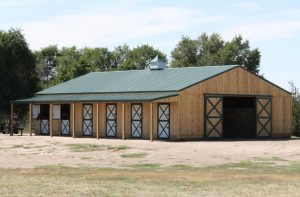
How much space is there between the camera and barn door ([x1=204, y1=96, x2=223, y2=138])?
40719 millimetres

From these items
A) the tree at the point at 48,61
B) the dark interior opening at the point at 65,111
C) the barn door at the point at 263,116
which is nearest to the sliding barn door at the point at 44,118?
the dark interior opening at the point at 65,111

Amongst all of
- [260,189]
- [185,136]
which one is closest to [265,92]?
[185,136]

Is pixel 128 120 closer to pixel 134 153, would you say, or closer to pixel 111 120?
pixel 111 120

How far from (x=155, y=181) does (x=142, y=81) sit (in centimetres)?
2644

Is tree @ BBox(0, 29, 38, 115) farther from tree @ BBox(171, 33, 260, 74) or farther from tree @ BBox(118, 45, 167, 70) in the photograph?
tree @ BBox(118, 45, 167, 70)

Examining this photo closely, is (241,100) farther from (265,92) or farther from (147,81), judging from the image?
(147,81)

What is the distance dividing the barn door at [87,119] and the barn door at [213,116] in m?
7.72

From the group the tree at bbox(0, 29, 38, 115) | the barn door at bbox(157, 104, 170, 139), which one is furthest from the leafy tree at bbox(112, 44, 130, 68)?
the barn door at bbox(157, 104, 170, 139)

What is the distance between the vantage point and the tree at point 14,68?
→ 56.9 m

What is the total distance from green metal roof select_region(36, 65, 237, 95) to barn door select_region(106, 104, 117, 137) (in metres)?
1.23

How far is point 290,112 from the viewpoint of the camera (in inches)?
1810

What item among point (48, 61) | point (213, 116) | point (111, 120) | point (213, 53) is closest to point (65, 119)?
point (111, 120)

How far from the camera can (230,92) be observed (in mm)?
42219

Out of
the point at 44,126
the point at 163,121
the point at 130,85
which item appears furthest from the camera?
the point at 44,126
